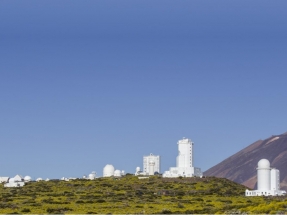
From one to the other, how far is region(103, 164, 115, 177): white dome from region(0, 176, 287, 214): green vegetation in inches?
708

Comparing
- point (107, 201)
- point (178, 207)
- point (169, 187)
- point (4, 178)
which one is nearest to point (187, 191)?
point (169, 187)

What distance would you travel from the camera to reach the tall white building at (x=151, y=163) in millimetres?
128125

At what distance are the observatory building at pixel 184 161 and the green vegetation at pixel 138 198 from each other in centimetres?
564

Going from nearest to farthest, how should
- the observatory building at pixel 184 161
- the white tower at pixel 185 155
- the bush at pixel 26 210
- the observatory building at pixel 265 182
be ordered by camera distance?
the bush at pixel 26 210
the observatory building at pixel 265 182
the observatory building at pixel 184 161
the white tower at pixel 185 155

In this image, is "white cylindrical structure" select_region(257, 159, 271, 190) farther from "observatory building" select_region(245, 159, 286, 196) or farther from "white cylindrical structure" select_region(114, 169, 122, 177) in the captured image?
"white cylindrical structure" select_region(114, 169, 122, 177)

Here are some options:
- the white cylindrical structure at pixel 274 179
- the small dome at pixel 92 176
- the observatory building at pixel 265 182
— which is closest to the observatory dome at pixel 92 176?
the small dome at pixel 92 176

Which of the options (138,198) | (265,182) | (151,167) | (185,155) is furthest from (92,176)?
(138,198)

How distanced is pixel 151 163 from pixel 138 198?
4924 cm

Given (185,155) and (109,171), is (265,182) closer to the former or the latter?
(185,155)

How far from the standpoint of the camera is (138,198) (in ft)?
259

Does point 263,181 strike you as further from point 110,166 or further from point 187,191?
point 110,166

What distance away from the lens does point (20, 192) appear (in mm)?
92312

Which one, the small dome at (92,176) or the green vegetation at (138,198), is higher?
the small dome at (92,176)

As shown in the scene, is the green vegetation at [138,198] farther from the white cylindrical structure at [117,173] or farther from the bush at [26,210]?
the white cylindrical structure at [117,173]
